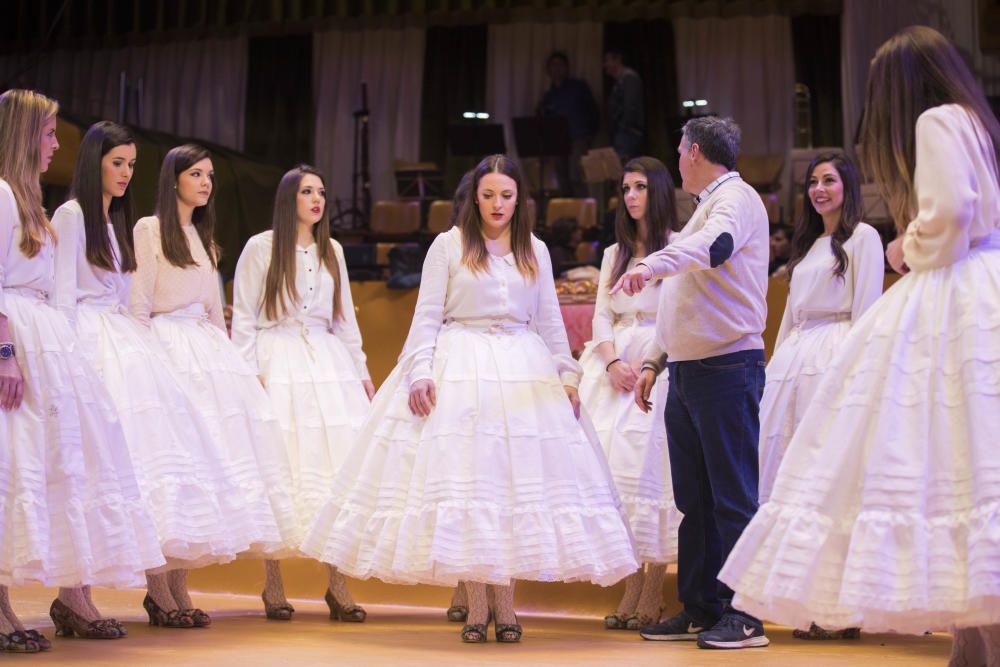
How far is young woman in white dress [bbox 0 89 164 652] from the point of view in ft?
10.9

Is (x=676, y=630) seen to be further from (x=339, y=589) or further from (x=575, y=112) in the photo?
(x=575, y=112)

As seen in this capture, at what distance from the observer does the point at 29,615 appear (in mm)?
4402

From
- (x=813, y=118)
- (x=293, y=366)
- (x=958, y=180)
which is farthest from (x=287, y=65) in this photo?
(x=958, y=180)

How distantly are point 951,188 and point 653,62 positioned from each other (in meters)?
11.4

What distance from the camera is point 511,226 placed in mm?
4293

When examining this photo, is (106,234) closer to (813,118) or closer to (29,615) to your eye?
(29,615)

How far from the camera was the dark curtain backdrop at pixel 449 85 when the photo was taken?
46.3 ft

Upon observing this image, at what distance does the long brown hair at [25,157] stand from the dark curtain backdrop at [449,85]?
10.5 metres

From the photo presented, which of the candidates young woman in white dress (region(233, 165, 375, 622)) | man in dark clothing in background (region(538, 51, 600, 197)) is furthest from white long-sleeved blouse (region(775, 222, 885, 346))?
man in dark clothing in background (region(538, 51, 600, 197))

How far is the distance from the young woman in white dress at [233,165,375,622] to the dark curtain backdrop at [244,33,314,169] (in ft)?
32.0

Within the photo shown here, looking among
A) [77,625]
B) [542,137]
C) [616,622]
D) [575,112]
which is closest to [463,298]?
[616,622]

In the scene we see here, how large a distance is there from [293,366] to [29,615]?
1.34 m

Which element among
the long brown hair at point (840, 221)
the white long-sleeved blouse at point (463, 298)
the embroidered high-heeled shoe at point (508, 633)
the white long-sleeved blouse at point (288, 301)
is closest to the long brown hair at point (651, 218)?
the long brown hair at point (840, 221)

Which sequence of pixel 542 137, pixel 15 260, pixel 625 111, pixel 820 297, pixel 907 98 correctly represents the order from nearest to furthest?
pixel 907 98
pixel 15 260
pixel 820 297
pixel 542 137
pixel 625 111
